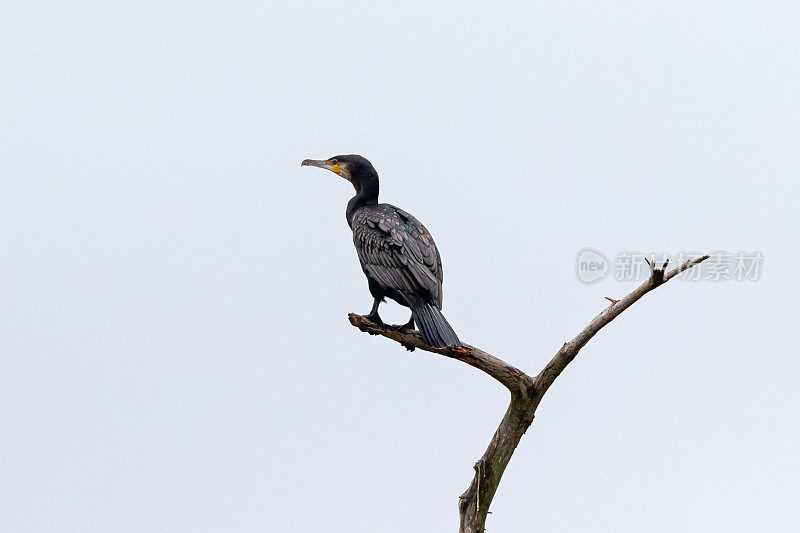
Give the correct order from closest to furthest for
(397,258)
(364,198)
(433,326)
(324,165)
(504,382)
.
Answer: (433,326) < (397,258) < (504,382) < (364,198) < (324,165)

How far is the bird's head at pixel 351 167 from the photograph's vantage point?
5.43m

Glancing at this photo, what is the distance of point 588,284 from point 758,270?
99 cm

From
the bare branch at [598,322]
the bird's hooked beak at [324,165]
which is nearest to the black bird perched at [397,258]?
the bird's hooked beak at [324,165]

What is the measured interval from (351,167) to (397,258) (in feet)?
2.65

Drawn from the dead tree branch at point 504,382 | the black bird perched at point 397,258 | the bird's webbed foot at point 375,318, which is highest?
the black bird perched at point 397,258

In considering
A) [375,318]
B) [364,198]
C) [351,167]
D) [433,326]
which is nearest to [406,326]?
[375,318]

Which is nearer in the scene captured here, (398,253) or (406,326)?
(398,253)

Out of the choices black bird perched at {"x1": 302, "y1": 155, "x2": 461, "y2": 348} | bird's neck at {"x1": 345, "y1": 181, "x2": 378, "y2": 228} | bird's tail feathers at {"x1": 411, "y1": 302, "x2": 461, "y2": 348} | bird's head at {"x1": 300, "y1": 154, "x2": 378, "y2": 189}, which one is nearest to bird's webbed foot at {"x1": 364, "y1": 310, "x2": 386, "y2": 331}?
black bird perched at {"x1": 302, "y1": 155, "x2": 461, "y2": 348}

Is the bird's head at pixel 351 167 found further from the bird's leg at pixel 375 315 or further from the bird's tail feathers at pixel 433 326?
the bird's tail feathers at pixel 433 326

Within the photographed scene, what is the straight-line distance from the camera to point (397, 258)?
197 inches

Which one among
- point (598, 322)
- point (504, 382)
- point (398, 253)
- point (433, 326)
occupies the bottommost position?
point (504, 382)

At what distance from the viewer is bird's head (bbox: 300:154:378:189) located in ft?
17.8

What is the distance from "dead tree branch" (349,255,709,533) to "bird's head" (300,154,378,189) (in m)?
0.88

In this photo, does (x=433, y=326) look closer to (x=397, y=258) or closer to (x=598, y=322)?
(x=397, y=258)
